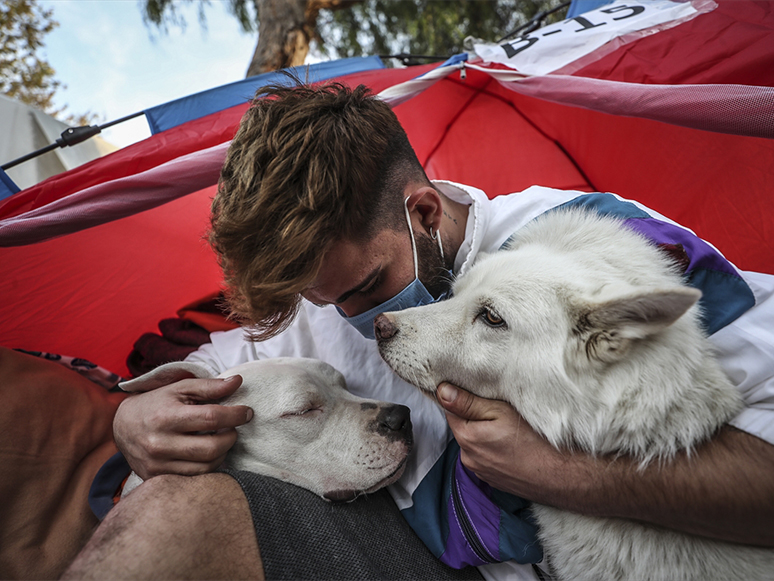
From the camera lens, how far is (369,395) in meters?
2.11

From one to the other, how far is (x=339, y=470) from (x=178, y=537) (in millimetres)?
591

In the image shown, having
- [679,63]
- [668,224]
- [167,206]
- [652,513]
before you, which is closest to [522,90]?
[679,63]

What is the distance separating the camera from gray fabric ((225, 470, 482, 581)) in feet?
4.54

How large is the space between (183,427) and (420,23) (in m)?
8.07

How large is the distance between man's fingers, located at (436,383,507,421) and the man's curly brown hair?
2.01 feet

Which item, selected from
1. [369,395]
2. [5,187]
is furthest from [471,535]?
[5,187]

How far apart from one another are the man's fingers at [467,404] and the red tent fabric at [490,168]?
1325 mm

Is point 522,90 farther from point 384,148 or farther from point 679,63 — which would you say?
point 384,148

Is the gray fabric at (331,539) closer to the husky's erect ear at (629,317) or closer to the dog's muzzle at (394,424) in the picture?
the dog's muzzle at (394,424)

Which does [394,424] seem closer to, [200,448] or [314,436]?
[314,436]

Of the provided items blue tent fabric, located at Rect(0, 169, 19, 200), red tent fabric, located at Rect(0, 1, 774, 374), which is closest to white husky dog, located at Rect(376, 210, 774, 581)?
red tent fabric, located at Rect(0, 1, 774, 374)

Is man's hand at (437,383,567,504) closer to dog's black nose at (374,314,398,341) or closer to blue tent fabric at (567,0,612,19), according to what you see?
dog's black nose at (374,314,398,341)

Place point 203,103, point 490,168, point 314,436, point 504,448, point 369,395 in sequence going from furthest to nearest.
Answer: point 490,168 < point 203,103 < point 369,395 < point 314,436 < point 504,448

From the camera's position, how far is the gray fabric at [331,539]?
1.38 metres
